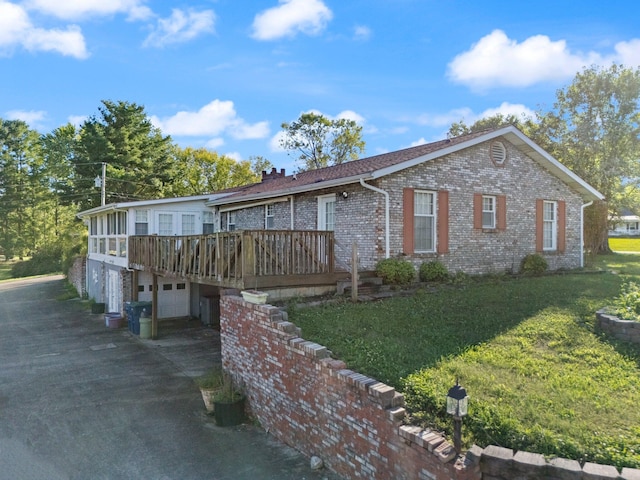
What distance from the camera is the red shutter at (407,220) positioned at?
1105 centimetres

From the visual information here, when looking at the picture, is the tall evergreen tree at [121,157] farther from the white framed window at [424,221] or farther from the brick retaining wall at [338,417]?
the brick retaining wall at [338,417]

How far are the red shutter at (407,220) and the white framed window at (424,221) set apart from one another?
0.82 feet

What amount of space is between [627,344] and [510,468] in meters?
4.18

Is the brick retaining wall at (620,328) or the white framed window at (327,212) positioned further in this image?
the white framed window at (327,212)

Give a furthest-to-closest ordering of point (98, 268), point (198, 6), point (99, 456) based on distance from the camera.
A: point (98, 268) < point (198, 6) < point (99, 456)

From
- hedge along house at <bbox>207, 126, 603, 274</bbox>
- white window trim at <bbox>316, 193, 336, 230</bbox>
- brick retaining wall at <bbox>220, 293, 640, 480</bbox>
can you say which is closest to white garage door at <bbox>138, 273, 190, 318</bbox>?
hedge along house at <bbox>207, 126, 603, 274</bbox>

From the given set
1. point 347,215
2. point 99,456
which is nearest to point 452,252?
point 347,215

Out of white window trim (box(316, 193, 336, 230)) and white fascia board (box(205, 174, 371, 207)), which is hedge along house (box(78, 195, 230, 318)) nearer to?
white fascia board (box(205, 174, 371, 207))

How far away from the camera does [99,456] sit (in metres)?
6.70

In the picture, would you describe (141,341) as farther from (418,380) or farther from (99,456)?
(418,380)

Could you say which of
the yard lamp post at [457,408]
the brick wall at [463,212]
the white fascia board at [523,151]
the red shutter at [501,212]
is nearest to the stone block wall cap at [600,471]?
the yard lamp post at [457,408]

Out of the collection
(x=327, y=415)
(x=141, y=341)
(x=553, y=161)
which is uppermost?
(x=553, y=161)

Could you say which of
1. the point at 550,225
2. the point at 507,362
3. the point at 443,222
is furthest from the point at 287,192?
the point at 550,225

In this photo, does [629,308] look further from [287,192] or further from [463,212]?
[287,192]
